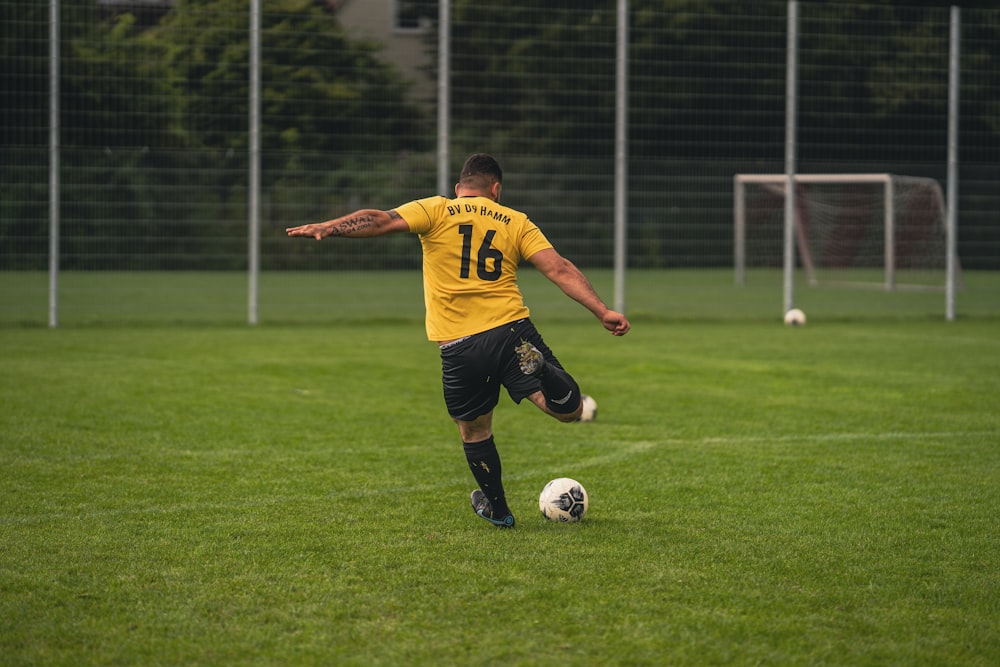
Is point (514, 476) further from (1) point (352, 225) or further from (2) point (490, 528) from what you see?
(1) point (352, 225)

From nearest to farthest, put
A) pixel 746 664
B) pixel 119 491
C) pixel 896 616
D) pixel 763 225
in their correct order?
pixel 746 664, pixel 896 616, pixel 119 491, pixel 763 225

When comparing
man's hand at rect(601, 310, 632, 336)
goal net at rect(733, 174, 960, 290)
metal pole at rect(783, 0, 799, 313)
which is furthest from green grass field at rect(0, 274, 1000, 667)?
goal net at rect(733, 174, 960, 290)

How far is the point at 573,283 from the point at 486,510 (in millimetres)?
1192

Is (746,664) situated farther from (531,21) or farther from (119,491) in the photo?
(531,21)

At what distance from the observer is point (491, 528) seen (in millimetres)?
5738

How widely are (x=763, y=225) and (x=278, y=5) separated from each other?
33.7 feet

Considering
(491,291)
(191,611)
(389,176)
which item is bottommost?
(191,611)

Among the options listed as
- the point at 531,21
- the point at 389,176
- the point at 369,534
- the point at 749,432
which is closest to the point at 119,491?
the point at 369,534

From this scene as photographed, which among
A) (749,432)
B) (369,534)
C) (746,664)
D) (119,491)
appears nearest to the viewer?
(746,664)

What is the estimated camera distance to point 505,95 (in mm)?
19688

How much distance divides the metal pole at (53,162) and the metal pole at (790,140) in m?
11.3

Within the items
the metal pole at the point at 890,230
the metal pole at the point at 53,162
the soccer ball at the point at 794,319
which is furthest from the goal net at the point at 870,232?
the metal pole at the point at 53,162

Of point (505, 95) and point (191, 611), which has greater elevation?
point (505, 95)

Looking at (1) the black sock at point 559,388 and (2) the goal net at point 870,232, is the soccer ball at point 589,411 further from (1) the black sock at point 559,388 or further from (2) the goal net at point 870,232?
(2) the goal net at point 870,232
